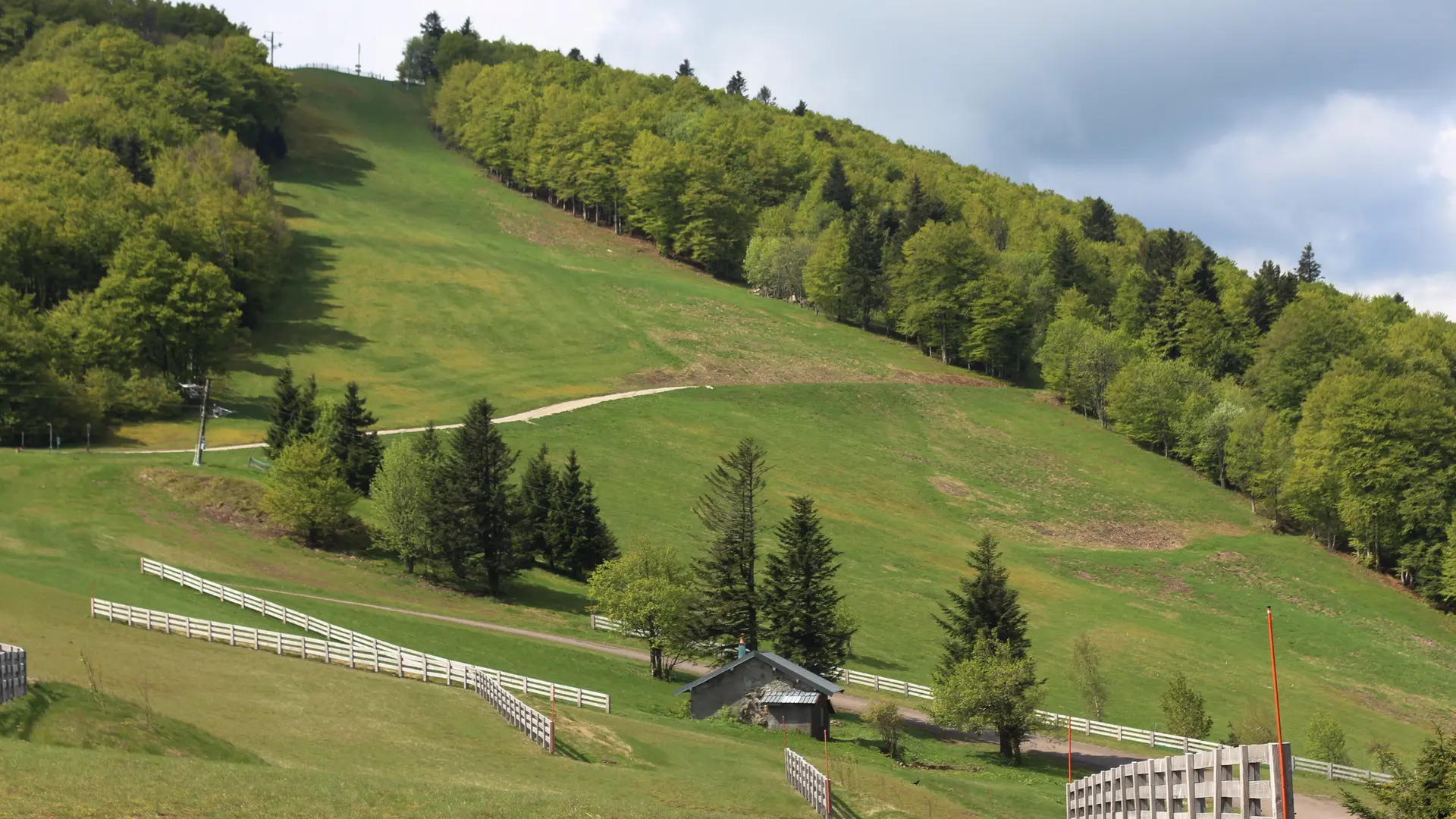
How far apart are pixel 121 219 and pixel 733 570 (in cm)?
7234

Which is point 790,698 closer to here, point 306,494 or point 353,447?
point 306,494

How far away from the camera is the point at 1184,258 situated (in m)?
155

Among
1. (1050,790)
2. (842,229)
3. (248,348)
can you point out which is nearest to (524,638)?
(1050,790)

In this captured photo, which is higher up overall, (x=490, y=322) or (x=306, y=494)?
(x=490, y=322)

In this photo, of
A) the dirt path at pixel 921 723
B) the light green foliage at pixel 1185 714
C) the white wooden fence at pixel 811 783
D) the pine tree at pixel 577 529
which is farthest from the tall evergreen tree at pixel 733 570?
the white wooden fence at pixel 811 783

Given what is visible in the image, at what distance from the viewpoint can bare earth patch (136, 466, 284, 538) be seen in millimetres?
72812

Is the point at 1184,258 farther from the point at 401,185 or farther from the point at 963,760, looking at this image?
the point at 963,760

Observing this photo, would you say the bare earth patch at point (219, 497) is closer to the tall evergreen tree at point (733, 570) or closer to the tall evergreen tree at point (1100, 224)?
the tall evergreen tree at point (733, 570)

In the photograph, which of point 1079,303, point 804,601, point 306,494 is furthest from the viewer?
point 1079,303

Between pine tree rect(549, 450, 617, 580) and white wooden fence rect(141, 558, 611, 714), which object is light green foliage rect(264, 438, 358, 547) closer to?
white wooden fence rect(141, 558, 611, 714)

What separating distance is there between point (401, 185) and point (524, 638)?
131m

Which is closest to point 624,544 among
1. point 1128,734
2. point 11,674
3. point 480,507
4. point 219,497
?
point 480,507

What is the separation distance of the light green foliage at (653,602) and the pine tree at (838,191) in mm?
114527

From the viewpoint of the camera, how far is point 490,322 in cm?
12888
